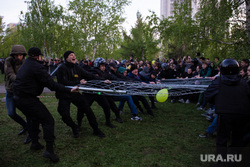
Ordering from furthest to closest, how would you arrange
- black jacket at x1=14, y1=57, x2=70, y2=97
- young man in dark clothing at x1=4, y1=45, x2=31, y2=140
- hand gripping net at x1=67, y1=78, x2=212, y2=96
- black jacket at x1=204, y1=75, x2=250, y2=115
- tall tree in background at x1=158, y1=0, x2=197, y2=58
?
tall tree in background at x1=158, y1=0, x2=197, y2=58 → young man in dark clothing at x1=4, y1=45, x2=31, y2=140 → hand gripping net at x1=67, y1=78, x2=212, y2=96 → black jacket at x1=14, y1=57, x2=70, y2=97 → black jacket at x1=204, y1=75, x2=250, y2=115

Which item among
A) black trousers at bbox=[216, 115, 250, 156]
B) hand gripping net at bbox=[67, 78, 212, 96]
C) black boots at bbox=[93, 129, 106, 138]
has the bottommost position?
black boots at bbox=[93, 129, 106, 138]

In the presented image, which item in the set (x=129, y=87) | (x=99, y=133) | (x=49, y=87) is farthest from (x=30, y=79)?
(x=129, y=87)

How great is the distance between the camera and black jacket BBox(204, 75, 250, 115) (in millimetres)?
3070

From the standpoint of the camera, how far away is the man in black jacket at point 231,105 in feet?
10.1

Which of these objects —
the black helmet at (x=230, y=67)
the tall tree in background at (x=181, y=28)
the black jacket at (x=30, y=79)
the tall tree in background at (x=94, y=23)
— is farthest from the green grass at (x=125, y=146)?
the tall tree in background at (x=94, y=23)

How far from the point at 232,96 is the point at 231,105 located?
146 millimetres

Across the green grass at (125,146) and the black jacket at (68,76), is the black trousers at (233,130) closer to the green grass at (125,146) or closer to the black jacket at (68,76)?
the green grass at (125,146)

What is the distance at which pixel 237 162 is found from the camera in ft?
11.5

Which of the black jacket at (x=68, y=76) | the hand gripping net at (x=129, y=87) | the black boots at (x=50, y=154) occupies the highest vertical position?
the black jacket at (x=68, y=76)

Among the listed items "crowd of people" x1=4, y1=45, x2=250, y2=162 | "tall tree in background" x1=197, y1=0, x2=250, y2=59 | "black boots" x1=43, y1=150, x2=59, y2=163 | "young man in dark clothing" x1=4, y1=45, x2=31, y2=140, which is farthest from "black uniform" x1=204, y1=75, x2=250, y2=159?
"tall tree in background" x1=197, y1=0, x2=250, y2=59

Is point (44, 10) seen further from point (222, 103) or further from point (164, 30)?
point (222, 103)

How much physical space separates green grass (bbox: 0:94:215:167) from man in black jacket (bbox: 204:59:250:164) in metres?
0.79

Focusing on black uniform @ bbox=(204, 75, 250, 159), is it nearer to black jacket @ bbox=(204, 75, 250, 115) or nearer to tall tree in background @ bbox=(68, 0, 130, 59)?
Answer: black jacket @ bbox=(204, 75, 250, 115)

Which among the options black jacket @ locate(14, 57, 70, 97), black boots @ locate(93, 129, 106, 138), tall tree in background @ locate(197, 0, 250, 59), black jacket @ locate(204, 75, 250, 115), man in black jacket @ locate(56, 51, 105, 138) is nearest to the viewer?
black jacket @ locate(204, 75, 250, 115)
